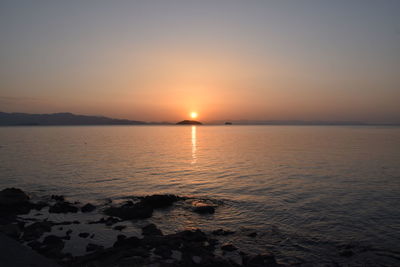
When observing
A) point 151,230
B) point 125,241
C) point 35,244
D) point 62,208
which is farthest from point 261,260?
point 62,208

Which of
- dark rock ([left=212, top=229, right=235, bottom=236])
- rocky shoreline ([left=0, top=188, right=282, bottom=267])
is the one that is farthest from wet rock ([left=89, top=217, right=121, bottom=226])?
dark rock ([left=212, top=229, right=235, bottom=236])

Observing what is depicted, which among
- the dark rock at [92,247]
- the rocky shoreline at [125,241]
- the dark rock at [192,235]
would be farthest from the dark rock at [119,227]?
the dark rock at [192,235]

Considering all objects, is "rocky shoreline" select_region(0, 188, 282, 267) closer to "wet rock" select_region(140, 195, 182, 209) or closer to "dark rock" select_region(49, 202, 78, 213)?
"dark rock" select_region(49, 202, 78, 213)

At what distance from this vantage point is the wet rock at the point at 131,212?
19.8m

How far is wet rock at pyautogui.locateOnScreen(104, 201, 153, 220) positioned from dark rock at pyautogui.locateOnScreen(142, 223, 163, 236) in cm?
253

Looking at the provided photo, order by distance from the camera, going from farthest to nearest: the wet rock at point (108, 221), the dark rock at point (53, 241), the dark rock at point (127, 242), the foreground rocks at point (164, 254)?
the wet rock at point (108, 221) → the dark rock at point (53, 241) → the dark rock at point (127, 242) → the foreground rocks at point (164, 254)

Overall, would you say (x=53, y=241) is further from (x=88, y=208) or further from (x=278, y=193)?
(x=278, y=193)

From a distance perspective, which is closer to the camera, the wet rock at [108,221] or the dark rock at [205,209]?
the wet rock at [108,221]

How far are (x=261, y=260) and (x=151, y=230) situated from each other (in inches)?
281

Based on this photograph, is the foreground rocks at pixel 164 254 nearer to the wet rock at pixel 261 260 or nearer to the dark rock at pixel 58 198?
the wet rock at pixel 261 260

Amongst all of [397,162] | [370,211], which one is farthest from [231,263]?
[397,162]

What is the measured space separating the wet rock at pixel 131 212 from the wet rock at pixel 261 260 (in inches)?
364

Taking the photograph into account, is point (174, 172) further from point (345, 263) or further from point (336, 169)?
point (345, 263)

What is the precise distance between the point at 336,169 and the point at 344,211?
20.8 metres
